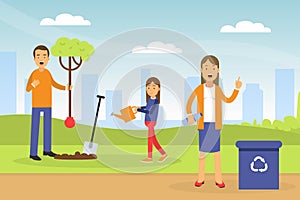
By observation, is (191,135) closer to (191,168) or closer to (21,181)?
(191,168)

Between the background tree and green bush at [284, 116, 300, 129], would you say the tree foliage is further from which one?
green bush at [284, 116, 300, 129]

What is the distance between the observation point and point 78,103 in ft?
48.2

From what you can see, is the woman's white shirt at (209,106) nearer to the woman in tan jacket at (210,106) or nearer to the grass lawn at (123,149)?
the woman in tan jacket at (210,106)

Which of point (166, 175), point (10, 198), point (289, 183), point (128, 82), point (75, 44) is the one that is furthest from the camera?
point (75, 44)

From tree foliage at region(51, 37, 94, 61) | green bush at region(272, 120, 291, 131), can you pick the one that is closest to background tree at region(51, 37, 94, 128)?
tree foliage at region(51, 37, 94, 61)

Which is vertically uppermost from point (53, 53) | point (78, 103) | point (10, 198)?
point (53, 53)

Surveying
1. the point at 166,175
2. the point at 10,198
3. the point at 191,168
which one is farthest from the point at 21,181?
the point at 191,168

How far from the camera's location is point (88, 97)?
47.4 feet

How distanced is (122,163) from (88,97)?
1526 mm

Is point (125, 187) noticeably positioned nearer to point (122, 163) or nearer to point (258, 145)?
point (258, 145)

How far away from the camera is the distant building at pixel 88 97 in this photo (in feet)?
46.0

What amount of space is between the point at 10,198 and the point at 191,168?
177 inches

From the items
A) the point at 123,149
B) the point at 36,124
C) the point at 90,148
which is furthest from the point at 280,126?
the point at 36,124

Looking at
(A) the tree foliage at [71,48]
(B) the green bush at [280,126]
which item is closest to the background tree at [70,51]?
(A) the tree foliage at [71,48]
